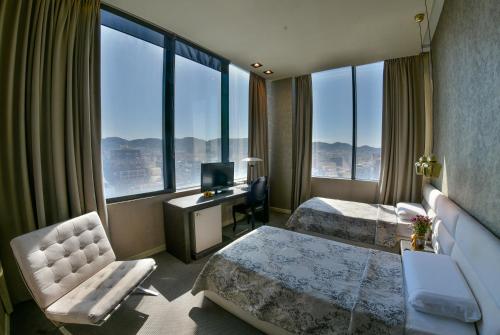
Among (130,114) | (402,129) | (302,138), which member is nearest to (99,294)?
(130,114)

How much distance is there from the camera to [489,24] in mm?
1305

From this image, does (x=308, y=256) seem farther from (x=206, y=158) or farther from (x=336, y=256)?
(x=206, y=158)

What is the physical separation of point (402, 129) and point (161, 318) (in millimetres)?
4144

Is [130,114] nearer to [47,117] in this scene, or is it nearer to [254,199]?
[47,117]

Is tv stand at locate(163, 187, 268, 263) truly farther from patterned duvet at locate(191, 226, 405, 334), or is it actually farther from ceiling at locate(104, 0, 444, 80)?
ceiling at locate(104, 0, 444, 80)

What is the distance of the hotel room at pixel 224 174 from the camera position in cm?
138

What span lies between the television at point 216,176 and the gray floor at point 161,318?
1375 mm

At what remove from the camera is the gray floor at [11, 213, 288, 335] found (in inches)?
65.6

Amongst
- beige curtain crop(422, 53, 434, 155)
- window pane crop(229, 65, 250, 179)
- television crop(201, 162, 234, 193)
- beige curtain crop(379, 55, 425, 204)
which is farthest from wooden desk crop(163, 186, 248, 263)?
beige curtain crop(422, 53, 434, 155)

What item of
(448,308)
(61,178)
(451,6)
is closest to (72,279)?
(61,178)

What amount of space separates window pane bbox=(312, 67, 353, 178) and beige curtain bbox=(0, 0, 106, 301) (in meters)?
3.72

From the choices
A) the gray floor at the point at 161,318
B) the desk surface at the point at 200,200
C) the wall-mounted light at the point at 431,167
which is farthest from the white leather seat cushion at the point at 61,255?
the wall-mounted light at the point at 431,167

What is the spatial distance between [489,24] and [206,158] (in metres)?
3.28

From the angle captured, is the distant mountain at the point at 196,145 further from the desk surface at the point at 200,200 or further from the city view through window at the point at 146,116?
the desk surface at the point at 200,200
